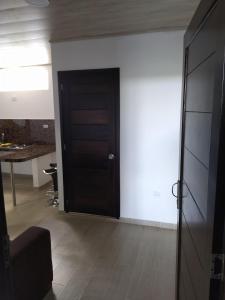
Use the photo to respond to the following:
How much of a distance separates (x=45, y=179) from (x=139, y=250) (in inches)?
120

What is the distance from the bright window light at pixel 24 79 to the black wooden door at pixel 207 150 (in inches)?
181

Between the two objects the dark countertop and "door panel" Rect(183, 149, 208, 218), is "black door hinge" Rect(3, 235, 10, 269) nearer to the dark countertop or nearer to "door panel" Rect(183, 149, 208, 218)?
"door panel" Rect(183, 149, 208, 218)

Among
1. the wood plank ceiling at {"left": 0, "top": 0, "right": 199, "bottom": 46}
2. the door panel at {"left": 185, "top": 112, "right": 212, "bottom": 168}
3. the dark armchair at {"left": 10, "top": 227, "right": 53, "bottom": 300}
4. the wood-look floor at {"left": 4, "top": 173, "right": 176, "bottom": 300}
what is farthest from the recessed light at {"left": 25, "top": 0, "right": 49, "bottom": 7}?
the wood-look floor at {"left": 4, "top": 173, "right": 176, "bottom": 300}

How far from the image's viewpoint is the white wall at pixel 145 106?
120 inches

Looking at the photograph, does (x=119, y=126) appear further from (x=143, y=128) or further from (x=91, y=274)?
(x=91, y=274)

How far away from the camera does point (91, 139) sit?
351 centimetres

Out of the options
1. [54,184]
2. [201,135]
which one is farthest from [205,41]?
[54,184]

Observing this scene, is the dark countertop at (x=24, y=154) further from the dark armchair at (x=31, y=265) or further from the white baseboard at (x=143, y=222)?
the dark armchair at (x=31, y=265)

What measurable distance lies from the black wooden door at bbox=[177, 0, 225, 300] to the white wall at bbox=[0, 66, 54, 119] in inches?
177

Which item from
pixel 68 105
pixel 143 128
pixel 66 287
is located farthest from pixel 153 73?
pixel 66 287

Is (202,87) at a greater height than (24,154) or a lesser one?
greater

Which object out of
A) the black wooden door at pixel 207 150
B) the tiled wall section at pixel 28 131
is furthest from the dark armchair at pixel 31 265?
the tiled wall section at pixel 28 131

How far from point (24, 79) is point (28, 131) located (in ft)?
3.99

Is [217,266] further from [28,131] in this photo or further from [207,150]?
[28,131]
